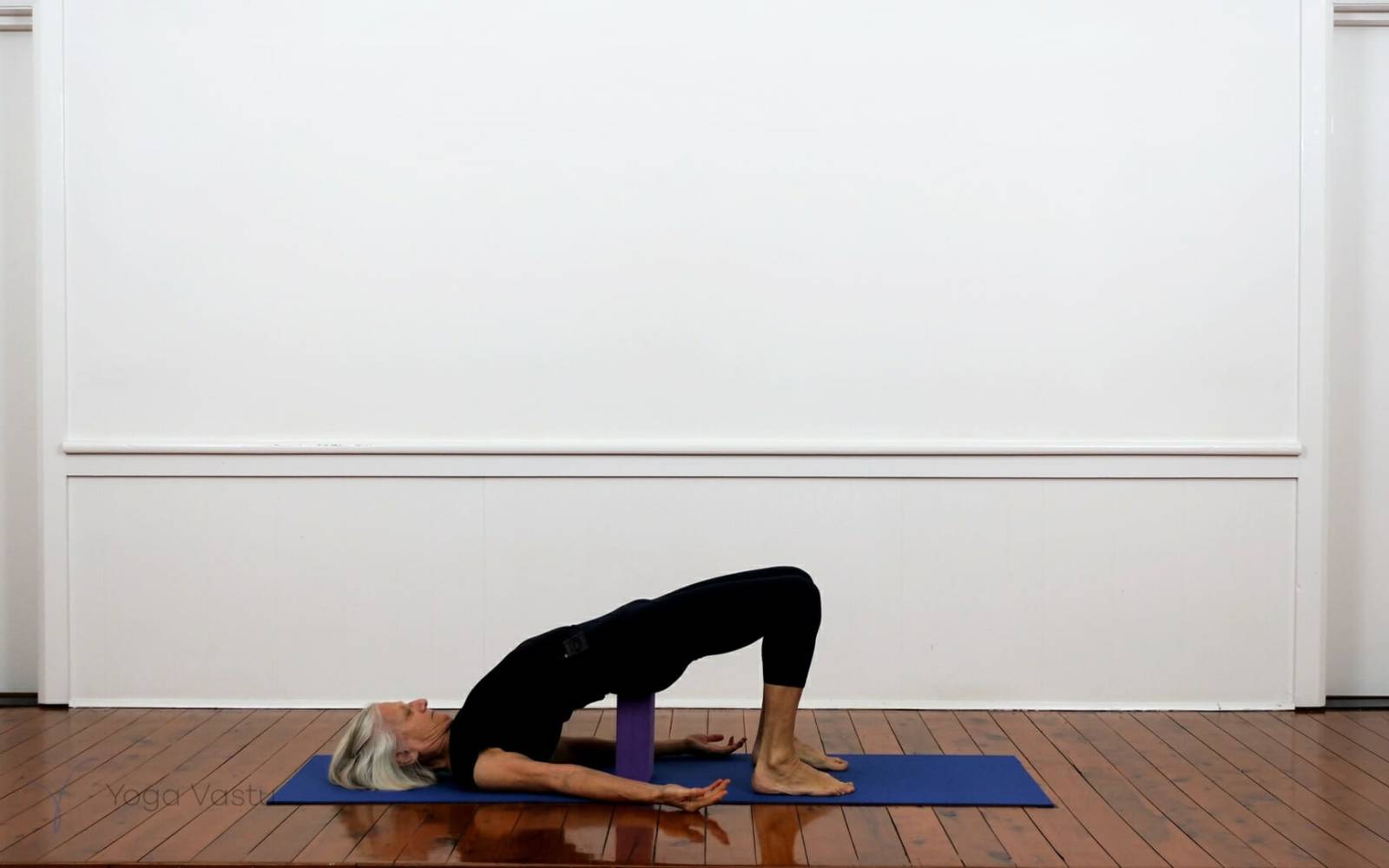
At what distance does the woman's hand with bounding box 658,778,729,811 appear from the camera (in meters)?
2.70

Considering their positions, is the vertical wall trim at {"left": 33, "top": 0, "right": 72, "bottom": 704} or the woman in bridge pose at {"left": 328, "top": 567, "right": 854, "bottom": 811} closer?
the woman in bridge pose at {"left": 328, "top": 567, "right": 854, "bottom": 811}

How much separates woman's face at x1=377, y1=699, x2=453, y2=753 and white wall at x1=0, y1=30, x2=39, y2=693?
1.86 m

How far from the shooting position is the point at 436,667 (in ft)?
12.7

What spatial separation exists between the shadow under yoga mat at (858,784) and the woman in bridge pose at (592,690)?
47mm

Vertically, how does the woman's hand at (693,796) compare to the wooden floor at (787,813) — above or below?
above

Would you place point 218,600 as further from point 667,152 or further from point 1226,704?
point 1226,704

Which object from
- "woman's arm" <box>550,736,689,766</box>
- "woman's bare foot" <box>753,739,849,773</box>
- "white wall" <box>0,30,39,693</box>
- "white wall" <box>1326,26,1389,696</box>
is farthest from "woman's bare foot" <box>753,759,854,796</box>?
"white wall" <box>0,30,39,693</box>

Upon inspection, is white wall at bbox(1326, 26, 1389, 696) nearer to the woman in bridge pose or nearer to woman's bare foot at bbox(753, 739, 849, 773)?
woman's bare foot at bbox(753, 739, 849, 773)

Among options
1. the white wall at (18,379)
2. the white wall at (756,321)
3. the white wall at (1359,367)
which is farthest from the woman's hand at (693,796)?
the white wall at (18,379)

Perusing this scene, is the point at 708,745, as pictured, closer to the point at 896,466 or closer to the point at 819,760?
the point at 819,760

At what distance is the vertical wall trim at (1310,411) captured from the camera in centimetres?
382

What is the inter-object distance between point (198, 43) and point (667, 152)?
157 cm

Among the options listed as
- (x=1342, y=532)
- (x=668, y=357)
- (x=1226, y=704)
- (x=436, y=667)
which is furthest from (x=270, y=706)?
(x=1342, y=532)

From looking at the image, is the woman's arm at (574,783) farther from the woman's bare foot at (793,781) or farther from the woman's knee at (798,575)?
the woman's knee at (798,575)
